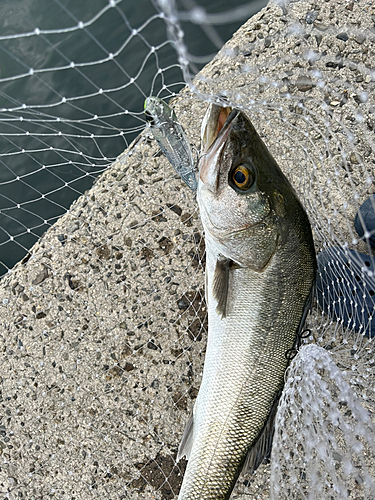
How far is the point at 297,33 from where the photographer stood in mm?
2717

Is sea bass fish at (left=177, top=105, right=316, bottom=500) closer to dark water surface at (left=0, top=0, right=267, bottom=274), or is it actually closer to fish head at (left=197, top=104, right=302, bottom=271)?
fish head at (left=197, top=104, right=302, bottom=271)

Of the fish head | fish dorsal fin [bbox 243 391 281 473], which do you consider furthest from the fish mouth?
fish dorsal fin [bbox 243 391 281 473]

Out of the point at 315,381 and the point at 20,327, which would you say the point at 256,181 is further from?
the point at 20,327

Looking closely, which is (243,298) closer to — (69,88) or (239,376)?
(239,376)

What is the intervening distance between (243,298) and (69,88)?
256cm

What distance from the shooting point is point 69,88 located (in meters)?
3.37

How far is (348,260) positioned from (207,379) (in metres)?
0.95

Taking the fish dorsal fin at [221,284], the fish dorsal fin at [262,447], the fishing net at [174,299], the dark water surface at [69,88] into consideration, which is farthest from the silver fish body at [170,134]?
the dark water surface at [69,88]

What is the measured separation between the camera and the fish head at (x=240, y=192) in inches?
65.9

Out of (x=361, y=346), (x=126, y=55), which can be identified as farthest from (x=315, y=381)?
(x=126, y=55)

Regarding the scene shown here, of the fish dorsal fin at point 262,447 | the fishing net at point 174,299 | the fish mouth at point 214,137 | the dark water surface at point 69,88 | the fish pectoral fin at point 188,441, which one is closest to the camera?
the fish mouth at point 214,137

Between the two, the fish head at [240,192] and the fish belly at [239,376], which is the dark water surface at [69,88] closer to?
the fish head at [240,192]

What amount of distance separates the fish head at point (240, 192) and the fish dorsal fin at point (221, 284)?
0.05 metres

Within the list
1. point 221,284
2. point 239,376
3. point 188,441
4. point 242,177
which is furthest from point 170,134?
point 188,441
